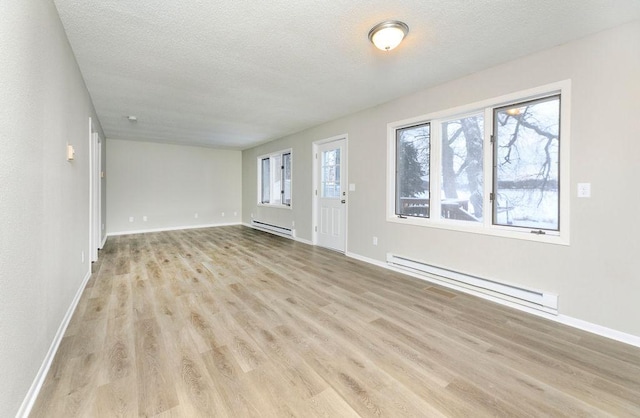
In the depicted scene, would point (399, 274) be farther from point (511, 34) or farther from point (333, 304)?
point (511, 34)

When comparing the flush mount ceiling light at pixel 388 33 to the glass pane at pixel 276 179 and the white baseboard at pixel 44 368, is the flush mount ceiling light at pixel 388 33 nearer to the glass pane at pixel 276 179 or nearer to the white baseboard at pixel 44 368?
the white baseboard at pixel 44 368

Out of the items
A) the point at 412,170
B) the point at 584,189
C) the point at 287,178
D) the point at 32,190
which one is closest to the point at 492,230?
the point at 584,189

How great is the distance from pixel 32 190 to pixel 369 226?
372 cm

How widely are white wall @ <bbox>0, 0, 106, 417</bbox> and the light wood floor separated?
36cm

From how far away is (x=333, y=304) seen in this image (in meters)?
2.80

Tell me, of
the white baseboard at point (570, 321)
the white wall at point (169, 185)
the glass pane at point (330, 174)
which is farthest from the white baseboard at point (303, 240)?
the white wall at point (169, 185)

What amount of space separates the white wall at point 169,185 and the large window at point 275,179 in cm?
130

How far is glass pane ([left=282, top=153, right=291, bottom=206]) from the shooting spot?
674 centimetres

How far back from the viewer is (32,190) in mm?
1542

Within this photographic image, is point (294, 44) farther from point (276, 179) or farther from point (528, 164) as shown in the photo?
point (276, 179)

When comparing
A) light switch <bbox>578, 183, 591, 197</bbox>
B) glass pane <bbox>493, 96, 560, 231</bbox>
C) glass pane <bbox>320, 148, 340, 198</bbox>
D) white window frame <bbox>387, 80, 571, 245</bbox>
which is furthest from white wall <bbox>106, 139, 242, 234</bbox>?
light switch <bbox>578, 183, 591, 197</bbox>

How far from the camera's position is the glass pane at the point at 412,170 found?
12.2 ft

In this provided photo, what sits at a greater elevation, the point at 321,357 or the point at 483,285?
the point at 483,285

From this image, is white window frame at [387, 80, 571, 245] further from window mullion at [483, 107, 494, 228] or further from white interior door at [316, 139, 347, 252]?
white interior door at [316, 139, 347, 252]
